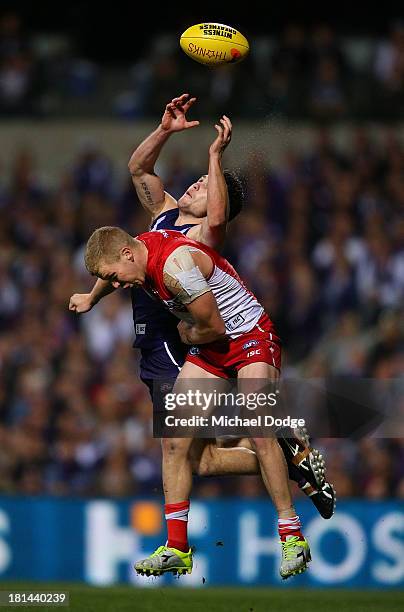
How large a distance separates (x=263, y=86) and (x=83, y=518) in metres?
6.40

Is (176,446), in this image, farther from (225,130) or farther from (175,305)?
(225,130)

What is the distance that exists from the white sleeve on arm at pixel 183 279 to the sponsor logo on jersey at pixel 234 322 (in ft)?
1.91

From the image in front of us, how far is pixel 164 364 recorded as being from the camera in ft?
32.1

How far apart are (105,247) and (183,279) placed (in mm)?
539

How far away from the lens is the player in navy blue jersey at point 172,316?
372 inches

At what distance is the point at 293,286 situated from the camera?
15234 millimetres

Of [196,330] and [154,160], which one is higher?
[154,160]

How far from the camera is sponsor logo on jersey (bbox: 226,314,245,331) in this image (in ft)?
30.8

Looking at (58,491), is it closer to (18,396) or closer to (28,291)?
(18,396)

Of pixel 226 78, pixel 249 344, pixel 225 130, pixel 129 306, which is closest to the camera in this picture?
pixel 225 130

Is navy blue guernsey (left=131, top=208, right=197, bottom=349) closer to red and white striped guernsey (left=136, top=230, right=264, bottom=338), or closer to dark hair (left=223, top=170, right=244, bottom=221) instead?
dark hair (left=223, top=170, right=244, bottom=221)

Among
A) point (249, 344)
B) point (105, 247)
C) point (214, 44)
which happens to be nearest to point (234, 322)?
point (249, 344)

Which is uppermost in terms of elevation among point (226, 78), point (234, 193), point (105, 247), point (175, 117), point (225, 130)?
point (226, 78)

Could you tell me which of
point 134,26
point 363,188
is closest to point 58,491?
point 363,188
